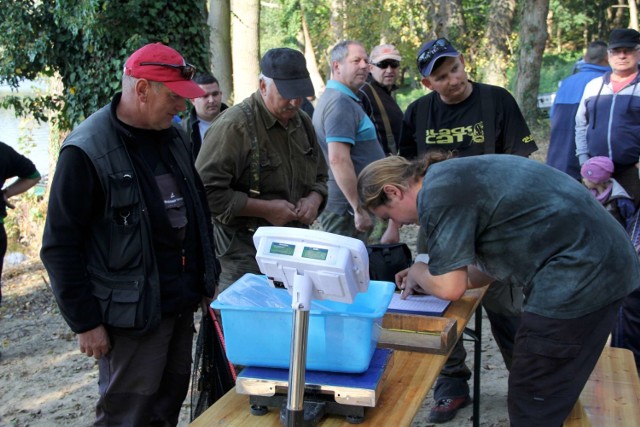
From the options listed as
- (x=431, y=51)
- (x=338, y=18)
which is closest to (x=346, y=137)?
(x=431, y=51)

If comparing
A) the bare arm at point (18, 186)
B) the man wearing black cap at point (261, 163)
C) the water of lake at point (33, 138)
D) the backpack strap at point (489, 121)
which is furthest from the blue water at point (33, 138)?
the backpack strap at point (489, 121)

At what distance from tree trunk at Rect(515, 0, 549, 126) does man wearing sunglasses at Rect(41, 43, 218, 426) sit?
12238 millimetres

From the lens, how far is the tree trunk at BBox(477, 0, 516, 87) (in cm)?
1620

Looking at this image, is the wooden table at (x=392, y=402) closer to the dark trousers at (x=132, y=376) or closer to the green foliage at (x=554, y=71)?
the dark trousers at (x=132, y=376)

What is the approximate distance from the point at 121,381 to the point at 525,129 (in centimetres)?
254

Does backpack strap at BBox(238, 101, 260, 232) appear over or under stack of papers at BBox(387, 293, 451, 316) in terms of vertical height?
over

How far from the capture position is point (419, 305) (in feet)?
9.02

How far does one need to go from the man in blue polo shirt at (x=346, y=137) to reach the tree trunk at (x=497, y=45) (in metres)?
11.8

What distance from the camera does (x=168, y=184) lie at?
9.03ft

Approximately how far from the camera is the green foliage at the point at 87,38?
19.8 feet

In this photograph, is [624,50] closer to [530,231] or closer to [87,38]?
[530,231]

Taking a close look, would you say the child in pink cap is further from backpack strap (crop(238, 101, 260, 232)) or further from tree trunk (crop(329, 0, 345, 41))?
tree trunk (crop(329, 0, 345, 41))

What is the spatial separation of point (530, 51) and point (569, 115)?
8.63 metres

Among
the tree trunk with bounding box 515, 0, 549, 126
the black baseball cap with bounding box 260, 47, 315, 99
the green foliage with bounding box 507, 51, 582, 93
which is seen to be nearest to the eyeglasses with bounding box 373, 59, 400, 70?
the black baseball cap with bounding box 260, 47, 315, 99
